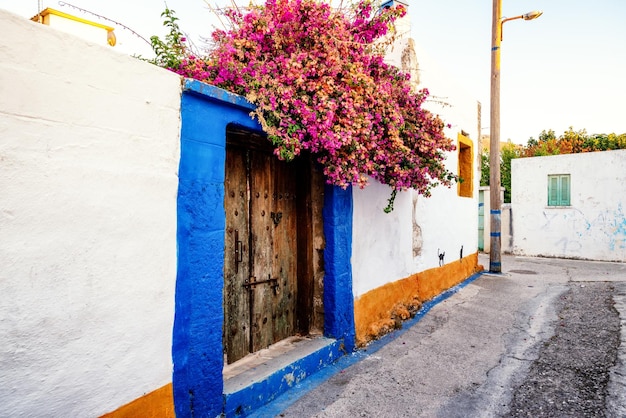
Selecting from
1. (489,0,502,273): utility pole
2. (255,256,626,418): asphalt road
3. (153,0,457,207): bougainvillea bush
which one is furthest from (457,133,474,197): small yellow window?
(153,0,457,207): bougainvillea bush

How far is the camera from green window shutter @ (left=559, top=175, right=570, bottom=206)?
44.1ft

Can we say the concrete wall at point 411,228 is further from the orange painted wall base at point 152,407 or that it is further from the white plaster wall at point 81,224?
the white plaster wall at point 81,224

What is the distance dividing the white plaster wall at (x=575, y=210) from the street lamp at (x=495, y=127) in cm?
524

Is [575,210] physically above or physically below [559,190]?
below

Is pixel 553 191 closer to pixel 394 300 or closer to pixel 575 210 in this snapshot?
pixel 575 210

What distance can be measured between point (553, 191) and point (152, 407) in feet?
48.3

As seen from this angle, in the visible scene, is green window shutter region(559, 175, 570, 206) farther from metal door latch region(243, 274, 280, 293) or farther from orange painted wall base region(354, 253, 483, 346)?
metal door latch region(243, 274, 280, 293)

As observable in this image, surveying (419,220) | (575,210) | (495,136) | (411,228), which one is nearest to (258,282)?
(411,228)

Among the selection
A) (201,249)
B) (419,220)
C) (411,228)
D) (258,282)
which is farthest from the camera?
(419,220)

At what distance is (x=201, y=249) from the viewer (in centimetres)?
286

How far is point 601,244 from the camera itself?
12.8m

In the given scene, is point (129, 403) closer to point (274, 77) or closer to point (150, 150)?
point (150, 150)

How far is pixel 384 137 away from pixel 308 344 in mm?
2283

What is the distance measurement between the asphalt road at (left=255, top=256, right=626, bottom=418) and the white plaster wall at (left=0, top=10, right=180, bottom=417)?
140 centimetres
